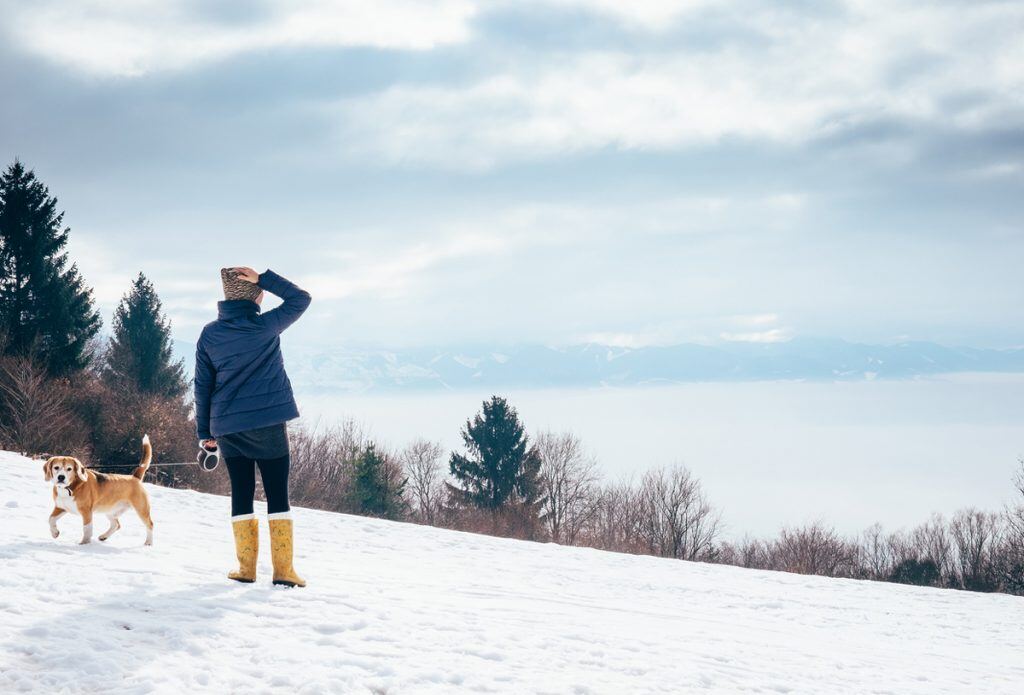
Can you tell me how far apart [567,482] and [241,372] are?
69.2m

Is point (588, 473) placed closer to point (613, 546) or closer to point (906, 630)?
point (613, 546)

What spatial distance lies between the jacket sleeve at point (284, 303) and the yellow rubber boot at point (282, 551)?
182cm

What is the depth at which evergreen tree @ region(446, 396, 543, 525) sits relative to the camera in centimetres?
6250

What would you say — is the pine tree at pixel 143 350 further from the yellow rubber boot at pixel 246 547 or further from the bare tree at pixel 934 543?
the bare tree at pixel 934 543

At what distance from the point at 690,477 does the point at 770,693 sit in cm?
7043

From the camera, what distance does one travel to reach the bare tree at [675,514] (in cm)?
6875

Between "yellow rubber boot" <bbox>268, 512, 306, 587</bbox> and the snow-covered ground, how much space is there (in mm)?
229

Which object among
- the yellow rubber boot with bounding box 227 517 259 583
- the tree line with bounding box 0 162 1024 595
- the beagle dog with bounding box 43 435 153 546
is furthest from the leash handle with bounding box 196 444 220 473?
the tree line with bounding box 0 162 1024 595

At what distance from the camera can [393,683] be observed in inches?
215

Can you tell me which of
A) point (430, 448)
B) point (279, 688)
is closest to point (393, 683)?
point (279, 688)

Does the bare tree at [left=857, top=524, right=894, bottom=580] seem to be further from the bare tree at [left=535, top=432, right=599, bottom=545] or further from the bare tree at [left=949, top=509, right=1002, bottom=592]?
the bare tree at [left=535, top=432, right=599, bottom=545]

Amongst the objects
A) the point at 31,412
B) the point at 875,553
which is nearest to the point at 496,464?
the point at 31,412

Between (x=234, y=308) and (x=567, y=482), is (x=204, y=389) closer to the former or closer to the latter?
(x=234, y=308)

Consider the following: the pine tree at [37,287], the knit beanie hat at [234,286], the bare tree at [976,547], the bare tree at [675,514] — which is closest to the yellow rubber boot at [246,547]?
the knit beanie hat at [234,286]
